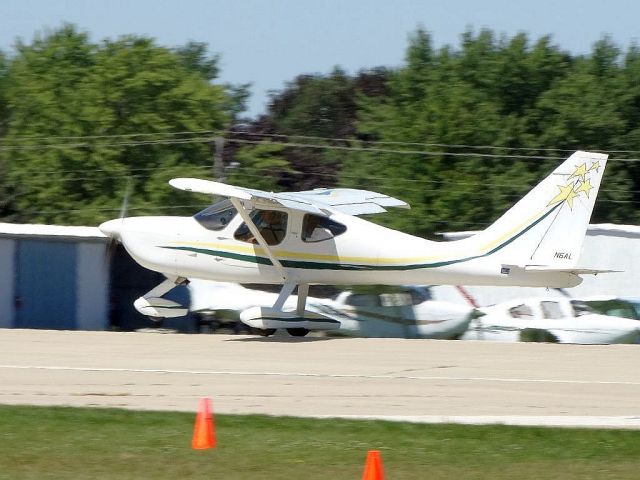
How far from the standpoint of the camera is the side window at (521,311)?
2416cm

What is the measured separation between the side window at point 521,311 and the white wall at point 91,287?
900 centimetres

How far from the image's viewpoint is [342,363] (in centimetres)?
1938

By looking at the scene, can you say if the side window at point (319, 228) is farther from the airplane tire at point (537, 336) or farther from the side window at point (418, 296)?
the airplane tire at point (537, 336)

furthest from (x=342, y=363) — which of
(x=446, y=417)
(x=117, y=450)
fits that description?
(x=117, y=450)

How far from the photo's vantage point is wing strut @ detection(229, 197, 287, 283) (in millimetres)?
23875

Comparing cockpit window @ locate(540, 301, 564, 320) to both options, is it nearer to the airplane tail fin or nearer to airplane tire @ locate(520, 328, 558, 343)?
airplane tire @ locate(520, 328, 558, 343)

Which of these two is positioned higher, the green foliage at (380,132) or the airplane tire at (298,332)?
the green foliage at (380,132)

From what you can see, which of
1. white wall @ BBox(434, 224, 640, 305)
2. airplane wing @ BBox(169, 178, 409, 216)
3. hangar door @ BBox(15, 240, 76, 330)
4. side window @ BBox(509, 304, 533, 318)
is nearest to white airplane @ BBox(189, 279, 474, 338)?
side window @ BBox(509, 304, 533, 318)

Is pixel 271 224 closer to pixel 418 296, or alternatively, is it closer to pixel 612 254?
pixel 418 296

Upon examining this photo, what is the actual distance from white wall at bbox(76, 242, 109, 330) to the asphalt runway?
347 cm

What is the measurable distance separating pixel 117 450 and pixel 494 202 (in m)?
38.5

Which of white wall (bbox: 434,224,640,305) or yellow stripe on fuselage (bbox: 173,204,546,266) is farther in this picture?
white wall (bbox: 434,224,640,305)

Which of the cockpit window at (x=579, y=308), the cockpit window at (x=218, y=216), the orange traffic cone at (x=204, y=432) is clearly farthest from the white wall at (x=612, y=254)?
the orange traffic cone at (x=204, y=432)

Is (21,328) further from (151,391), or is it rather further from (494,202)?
(494,202)
